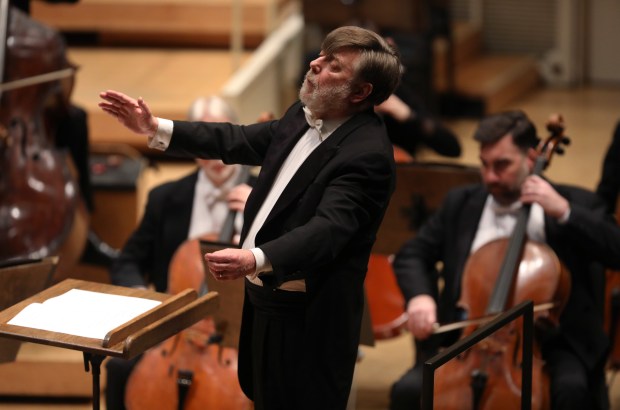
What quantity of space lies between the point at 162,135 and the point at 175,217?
50.9 inches

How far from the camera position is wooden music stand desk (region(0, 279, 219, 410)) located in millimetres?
2527

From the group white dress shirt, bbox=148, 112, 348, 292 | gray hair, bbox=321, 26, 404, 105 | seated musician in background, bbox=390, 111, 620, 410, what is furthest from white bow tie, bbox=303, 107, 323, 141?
seated musician in background, bbox=390, 111, 620, 410

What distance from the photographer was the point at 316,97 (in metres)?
2.58

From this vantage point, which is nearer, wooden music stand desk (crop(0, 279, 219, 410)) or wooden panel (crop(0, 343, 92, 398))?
wooden music stand desk (crop(0, 279, 219, 410))

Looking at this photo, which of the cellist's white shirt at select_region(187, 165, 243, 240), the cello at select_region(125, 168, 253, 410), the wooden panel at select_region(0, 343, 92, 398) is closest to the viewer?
the cello at select_region(125, 168, 253, 410)

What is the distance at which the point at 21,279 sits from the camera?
305cm

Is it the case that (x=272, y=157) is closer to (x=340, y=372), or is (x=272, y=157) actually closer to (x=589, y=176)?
(x=340, y=372)

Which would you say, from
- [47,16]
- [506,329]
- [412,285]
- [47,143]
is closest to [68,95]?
[47,143]

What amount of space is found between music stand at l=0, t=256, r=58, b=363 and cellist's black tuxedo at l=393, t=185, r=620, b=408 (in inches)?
45.3

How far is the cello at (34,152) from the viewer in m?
4.10

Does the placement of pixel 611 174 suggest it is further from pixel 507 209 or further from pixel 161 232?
pixel 161 232

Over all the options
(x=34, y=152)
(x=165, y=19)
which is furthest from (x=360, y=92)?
(x=165, y=19)

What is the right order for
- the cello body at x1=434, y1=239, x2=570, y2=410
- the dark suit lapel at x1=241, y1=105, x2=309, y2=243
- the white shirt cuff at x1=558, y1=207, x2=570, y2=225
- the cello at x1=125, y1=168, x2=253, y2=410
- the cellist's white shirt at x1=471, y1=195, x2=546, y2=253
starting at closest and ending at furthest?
the dark suit lapel at x1=241, y1=105, x2=309, y2=243 → the cello body at x1=434, y1=239, x2=570, y2=410 → the cello at x1=125, y1=168, x2=253, y2=410 → the white shirt cuff at x1=558, y1=207, x2=570, y2=225 → the cellist's white shirt at x1=471, y1=195, x2=546, y2=253

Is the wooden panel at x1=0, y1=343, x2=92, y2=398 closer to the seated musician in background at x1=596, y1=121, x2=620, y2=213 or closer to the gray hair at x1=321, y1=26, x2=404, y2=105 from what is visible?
the seated musician in background at x1=596, y1=121, x2=620, y2=213
